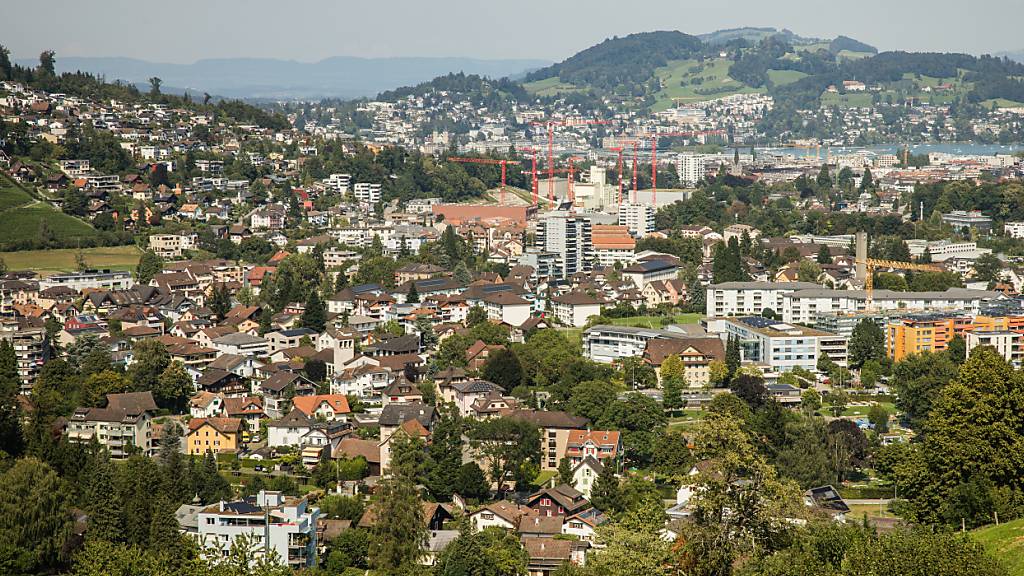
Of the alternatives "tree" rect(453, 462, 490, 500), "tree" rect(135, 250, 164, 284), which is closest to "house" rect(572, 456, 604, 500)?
"tree" rect(453, 462, 490, 500)

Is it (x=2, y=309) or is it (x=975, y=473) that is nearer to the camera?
(x=975, y=473)

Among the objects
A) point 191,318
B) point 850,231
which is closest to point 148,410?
point 191,318

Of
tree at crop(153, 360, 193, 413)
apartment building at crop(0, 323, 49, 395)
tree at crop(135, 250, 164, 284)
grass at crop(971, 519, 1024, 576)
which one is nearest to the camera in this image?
grass at crop(971, 519, 1024, 576)

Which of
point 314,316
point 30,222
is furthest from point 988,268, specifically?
point 30,222

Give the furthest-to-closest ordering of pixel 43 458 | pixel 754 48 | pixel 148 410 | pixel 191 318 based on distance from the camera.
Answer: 1. pixel 754 48
2. pixel 191 318
3. pixel 148 410
4. pixel 43 458

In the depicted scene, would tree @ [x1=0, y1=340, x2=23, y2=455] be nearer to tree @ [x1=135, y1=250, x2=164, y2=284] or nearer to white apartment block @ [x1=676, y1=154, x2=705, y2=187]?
tree @ [x1=135, y1=250, x2=164, y2=284]

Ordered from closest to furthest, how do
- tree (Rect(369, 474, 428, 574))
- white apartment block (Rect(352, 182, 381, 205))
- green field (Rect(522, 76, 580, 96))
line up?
tree (Rect(369, 474, 428, 574)), white apartment block (Rect(352, 182, 381, 205)), green field (Rect(522, 76, 580, 96))

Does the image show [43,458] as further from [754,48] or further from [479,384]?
[754,48]
